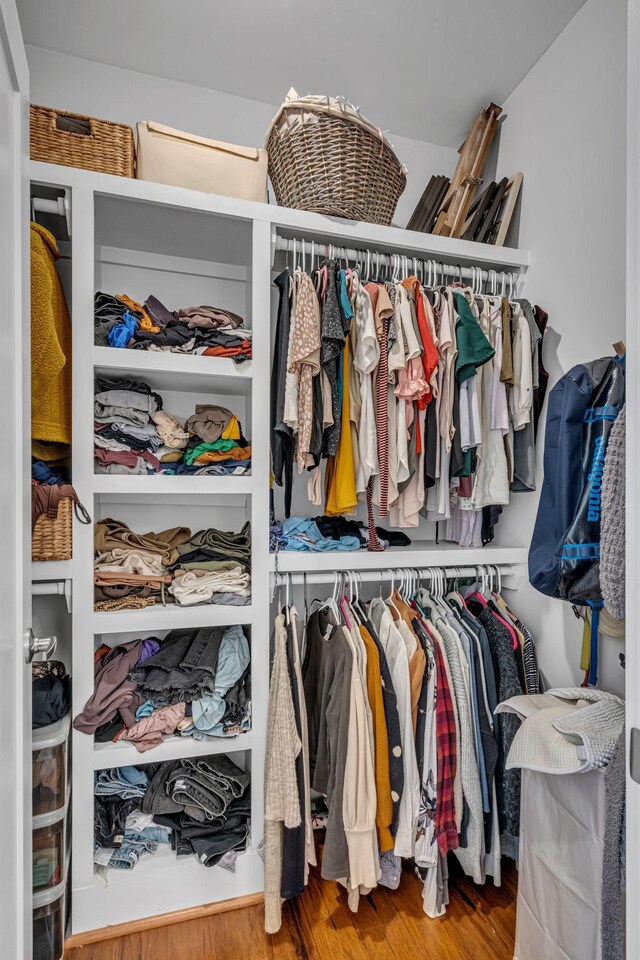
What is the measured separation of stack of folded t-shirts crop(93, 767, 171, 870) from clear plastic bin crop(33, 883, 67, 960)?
13 centimetres

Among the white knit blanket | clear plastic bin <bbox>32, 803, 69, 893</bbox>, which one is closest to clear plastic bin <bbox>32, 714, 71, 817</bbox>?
clear plastic bin <bbox>32, 803, 69, 893</bbox>

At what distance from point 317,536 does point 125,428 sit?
0.72 meters

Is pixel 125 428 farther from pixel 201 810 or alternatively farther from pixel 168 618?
pixel 201 810

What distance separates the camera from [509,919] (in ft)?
5.16

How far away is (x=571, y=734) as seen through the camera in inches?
46.1

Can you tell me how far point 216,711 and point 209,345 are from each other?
1.17 metres

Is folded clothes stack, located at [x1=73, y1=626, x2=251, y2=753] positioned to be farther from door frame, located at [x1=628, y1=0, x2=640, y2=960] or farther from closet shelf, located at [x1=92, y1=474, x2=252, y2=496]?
door frame, located at [x1=628, y1=0, x2=640, y2=960]

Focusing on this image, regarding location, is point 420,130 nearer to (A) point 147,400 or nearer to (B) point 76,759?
(A) point 147,400

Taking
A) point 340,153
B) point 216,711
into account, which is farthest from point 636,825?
point 340,153

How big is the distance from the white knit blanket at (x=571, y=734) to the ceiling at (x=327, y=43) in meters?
2.17

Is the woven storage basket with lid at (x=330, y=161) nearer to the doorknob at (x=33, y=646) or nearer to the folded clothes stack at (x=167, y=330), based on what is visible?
the folded clothes stack at (x=167, y=330)

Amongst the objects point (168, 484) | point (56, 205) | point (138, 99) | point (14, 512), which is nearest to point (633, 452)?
point (14, 512)

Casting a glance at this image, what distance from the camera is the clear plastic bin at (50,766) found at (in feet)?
4.54

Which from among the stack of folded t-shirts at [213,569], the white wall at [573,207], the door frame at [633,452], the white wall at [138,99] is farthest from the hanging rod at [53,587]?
the white wall at [138,99]
